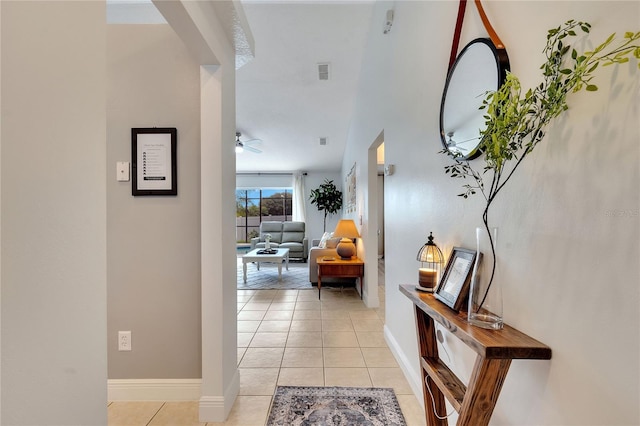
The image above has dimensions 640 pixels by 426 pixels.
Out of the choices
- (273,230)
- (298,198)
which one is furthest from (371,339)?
(298,198)

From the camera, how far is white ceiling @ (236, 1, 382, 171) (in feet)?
10.4

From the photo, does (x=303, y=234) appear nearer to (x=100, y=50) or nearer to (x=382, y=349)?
(x=382, y=349)

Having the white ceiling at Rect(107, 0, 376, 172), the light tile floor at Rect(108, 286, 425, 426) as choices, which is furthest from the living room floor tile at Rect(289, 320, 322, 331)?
the white ceiling at Rect(107, 0, 376, 172)

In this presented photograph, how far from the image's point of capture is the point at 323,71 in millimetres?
4055

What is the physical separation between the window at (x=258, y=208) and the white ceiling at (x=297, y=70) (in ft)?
6.29

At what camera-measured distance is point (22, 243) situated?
50 centimetres

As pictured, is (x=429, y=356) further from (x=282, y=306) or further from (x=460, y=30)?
(x=282, y=306)

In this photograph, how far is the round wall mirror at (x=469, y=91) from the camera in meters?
1.04

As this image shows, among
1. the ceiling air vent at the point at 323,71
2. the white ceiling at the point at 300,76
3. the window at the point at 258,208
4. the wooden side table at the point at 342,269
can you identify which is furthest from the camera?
the window at the point at 258,208

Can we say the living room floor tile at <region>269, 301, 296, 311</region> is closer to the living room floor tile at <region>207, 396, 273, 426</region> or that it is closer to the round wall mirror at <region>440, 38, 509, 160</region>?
the living room floor tile at <region>207, 396, 273, 426</region>

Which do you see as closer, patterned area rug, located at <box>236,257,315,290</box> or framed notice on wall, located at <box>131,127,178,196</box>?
framed notice on wall, located at <box>131,127,178,196</box>

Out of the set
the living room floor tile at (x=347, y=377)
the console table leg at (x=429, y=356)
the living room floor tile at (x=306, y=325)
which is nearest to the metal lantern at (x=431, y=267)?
the console table leg at (x=429, y=356)

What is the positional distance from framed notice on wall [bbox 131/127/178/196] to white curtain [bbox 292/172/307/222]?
6.51 m

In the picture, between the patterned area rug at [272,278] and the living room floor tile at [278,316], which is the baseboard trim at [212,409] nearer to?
the living room floor tile at [278,316]
